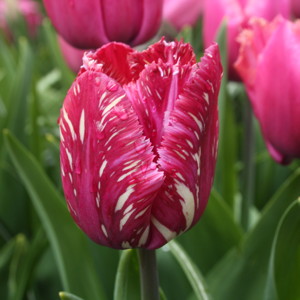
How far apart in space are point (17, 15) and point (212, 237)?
984 millimetres

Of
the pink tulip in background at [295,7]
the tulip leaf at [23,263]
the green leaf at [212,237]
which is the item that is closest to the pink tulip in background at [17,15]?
the pink tulip in background at [295,7]

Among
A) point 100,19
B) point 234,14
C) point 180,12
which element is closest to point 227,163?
point 234,14

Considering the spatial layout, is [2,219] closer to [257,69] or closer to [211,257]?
[211,257]

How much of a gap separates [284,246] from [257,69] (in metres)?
0.16

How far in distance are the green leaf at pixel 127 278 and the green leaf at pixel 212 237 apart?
0.17m

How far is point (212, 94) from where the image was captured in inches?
15.0

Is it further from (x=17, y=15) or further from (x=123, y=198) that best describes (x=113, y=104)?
(x=17, y=15)

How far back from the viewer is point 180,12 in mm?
1161

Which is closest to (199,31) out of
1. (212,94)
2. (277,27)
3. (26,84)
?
Result: (26,84)

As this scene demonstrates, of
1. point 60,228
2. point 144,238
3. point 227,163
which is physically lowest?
point 227,163

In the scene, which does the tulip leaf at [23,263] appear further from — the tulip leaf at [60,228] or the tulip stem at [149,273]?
the tulip stem at [149,273]

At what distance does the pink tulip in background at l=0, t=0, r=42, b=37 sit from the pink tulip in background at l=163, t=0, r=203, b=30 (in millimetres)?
464

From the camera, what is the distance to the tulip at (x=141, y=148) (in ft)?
1.20

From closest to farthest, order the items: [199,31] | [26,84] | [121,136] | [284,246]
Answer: [121,136]
[284,246]
[26,84]
[199,31]
